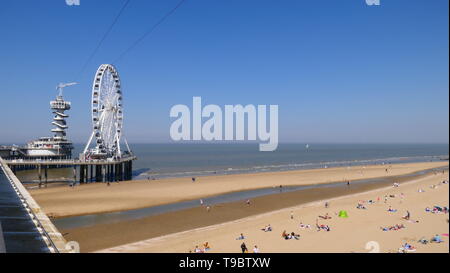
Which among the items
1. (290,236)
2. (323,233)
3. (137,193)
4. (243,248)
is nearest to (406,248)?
(323,233)

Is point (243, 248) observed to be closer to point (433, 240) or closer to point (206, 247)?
point (206, 247)

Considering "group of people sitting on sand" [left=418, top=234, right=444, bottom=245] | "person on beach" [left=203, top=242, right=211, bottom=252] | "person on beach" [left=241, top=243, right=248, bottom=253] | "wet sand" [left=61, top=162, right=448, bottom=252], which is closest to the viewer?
"person on beach" [left=241, top=243, right=248, bottom=253]

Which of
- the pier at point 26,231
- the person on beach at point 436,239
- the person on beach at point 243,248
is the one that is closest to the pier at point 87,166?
the pier at point 26,231

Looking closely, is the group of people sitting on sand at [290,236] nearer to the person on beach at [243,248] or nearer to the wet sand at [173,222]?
the person on beach at [243,248]

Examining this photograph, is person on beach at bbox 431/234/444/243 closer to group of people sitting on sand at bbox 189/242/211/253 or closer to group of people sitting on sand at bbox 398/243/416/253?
group of people sitting on sand at bbox 398/243/416/253

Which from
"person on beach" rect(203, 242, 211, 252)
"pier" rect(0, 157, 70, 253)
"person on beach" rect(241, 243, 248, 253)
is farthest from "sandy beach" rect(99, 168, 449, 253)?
"pier" rect(0, 157, 70, 253)

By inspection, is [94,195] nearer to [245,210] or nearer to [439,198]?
[245,210]
